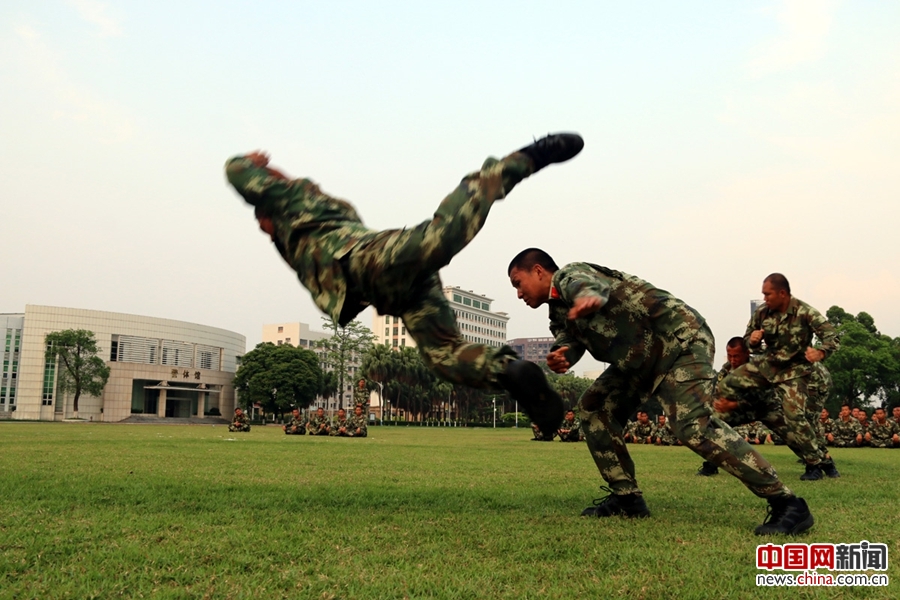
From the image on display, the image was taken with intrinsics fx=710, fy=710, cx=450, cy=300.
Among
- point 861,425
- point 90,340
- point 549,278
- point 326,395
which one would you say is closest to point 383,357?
point 326,395

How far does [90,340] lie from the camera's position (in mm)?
86188

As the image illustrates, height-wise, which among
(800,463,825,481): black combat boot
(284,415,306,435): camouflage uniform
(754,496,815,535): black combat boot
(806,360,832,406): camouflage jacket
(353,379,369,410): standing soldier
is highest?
(353,379,369,410): standing soldier

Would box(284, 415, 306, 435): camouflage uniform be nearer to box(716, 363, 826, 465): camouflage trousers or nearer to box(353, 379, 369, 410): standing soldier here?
box(353, 379, 369, 410): standing soldier

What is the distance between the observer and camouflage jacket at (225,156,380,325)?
474 cm

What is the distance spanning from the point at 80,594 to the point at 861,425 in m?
22.3

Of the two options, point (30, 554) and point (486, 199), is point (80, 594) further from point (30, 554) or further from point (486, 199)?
point (486, 199)

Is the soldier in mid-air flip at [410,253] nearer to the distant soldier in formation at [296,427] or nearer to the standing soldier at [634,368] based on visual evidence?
the standing soldier at [634,368]

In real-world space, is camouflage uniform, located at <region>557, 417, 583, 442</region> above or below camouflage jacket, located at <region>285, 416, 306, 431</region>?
below

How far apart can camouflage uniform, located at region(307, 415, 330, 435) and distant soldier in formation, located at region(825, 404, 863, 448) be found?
17.1 metres

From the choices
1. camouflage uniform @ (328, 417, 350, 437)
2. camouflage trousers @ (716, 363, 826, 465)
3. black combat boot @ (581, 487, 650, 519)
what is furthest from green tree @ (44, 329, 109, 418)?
black combat boot @ (581, 487, 650, 519)

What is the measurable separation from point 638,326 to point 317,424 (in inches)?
946

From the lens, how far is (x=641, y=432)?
72.1 ft

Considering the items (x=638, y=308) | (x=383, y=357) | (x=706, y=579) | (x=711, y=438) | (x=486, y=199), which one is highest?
(x=383, y=357)

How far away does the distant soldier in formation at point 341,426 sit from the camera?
25688mm
